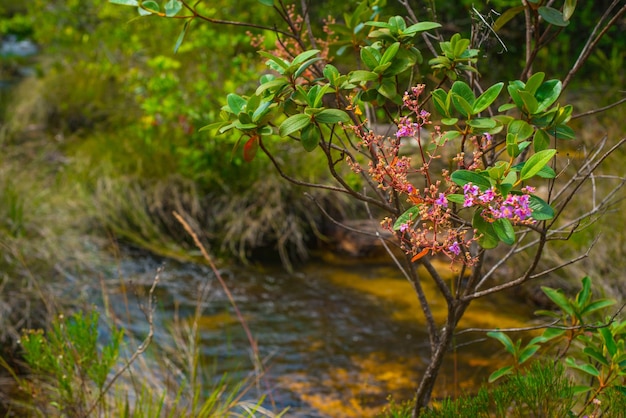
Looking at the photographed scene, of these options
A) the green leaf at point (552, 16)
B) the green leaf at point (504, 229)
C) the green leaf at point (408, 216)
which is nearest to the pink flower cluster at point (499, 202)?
the green leaf at point (504, 229)

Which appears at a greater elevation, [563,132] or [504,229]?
[563,132]

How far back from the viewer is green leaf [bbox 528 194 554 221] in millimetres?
1325

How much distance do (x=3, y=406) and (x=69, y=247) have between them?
1.13m

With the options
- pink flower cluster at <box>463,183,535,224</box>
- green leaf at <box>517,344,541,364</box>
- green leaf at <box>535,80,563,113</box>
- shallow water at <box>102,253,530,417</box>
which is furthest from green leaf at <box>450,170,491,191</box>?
shallow water at <box>102,253,530,417</box>

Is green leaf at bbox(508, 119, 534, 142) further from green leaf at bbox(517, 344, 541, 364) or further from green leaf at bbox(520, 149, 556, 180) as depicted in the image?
green leaf at bbox(517, 344, 541, 364)

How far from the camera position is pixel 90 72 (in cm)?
745

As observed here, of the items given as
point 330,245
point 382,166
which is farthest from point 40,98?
point 382,166

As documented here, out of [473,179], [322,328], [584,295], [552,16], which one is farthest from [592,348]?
[322,328]

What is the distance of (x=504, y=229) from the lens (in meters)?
1.36

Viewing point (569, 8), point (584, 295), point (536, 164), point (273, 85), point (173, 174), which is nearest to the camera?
point (536, 164)

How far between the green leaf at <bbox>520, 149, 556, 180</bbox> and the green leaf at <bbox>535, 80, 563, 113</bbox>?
160mm

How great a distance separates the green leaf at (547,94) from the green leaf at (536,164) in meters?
0.16

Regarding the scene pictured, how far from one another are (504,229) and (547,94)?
0.36 m

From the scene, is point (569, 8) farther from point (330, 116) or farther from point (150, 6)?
point (150, 6)
